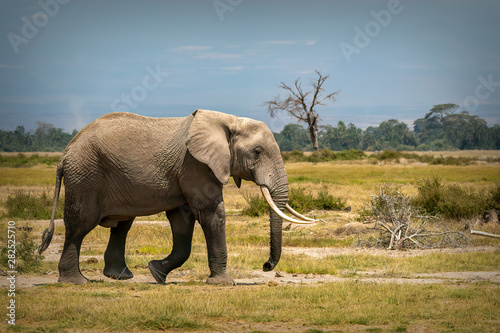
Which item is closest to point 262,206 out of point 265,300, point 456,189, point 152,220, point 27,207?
point 152,220

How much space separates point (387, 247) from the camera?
1528cm

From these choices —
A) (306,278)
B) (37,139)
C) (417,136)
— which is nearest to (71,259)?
(306,278)

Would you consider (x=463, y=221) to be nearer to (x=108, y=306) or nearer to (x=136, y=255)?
(x=136, y=255)

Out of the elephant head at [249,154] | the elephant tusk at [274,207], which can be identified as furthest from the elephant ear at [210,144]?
the elephant tusk at [274,207]

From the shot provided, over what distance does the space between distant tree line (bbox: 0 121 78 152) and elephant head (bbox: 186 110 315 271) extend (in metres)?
103

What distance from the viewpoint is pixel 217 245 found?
420 inches

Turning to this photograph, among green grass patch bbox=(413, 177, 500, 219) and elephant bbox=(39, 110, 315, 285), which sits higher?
elephant bbox=(39, 110, 315, 285)

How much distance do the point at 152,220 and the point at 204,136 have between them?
37.5 ft

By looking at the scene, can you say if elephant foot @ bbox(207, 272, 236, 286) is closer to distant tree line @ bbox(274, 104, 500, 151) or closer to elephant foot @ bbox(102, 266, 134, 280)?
elephant foot @ bbox(102, 266, 134, 280)

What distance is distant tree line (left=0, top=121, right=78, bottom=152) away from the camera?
110375 mm

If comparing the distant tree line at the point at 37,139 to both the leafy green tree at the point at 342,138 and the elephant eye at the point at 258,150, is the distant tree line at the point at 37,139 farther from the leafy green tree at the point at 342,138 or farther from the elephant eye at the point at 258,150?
the elephant eye at the point at 258,150

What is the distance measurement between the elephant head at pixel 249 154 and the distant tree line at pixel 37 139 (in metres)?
103

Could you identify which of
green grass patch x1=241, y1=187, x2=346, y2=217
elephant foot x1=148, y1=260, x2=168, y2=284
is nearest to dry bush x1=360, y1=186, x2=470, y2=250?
elephant foot x1=148, y1=260, x2=168, y2=284

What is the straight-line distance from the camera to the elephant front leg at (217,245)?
34.6 ft
